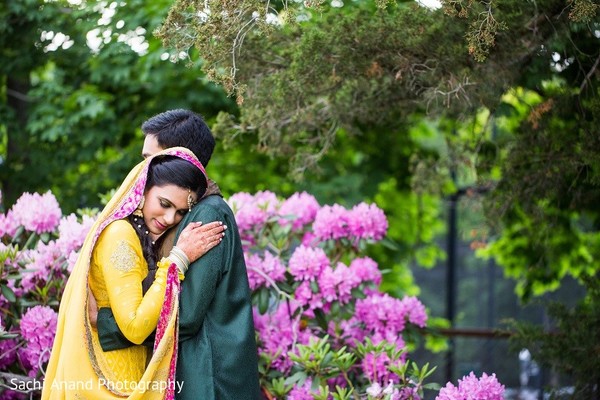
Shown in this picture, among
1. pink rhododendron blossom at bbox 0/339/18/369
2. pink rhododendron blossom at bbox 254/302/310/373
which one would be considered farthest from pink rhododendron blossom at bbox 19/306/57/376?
pink rhododendron blossom at bbox 254/302/310/373

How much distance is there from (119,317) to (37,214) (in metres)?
1.74

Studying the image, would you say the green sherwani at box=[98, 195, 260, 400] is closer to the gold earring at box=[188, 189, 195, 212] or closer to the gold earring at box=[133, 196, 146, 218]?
the gold earring at box=[188, 189, 195, 212]

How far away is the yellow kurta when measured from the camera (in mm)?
3127

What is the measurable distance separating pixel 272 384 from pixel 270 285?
609mm

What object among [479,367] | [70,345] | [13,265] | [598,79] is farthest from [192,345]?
[479,367]

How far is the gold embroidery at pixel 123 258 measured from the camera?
3.17 metres

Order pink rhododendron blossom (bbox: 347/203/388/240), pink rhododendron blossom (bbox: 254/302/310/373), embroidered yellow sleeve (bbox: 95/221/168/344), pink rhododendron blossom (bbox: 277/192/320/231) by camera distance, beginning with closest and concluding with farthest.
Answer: embroidered yellow sleeve (bbox: 95/221/168/344)
pink rhododendron blossom (bbox: 254/302/310/373)
pink rhododendron blossom (bbox: 347/203/388/240)
pink rhododendron blossom (bbox: 277/192/320/231)

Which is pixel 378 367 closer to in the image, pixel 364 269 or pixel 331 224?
pixel 364 269

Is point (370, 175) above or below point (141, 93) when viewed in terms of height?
above

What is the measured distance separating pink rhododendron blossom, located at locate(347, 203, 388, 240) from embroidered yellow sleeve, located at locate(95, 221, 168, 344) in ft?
6.23

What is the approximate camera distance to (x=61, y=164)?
7547mm

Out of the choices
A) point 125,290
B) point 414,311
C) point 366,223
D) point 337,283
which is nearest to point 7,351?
point 125,290

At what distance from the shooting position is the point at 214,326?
11.0 ft

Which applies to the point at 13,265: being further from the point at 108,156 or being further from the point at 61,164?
the point at 108,156
